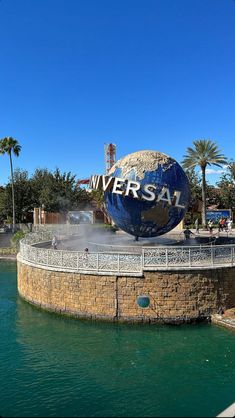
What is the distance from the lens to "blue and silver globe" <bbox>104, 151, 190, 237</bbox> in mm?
17422

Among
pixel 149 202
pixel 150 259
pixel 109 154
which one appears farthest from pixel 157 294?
pixel 109 154

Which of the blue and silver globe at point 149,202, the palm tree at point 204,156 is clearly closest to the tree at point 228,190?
the palm tree at point 204,156

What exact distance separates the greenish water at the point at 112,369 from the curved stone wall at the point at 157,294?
480mm

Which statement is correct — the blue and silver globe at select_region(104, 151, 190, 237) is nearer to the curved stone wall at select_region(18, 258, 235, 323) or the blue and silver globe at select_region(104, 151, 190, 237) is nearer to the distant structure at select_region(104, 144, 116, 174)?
the curved stone wall at select_region(18, 258, 235, 323)

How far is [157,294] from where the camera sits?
48.8 ft

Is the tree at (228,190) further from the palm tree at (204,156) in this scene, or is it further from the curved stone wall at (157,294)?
the curved stone wall at (157,294)

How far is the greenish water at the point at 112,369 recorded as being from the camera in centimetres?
930

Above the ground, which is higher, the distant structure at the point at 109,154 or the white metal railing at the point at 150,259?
the distant structure at the point at 109,154

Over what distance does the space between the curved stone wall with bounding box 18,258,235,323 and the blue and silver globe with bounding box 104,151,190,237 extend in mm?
3559

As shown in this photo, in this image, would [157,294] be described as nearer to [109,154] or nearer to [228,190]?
[228,190]

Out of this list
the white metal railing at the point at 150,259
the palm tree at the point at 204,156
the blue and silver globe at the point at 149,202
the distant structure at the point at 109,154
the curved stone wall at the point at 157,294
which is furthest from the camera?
the distant structure at the point at 109,154

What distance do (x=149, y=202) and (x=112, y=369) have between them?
805 centimetres

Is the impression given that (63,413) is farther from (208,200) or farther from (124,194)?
(208,200)

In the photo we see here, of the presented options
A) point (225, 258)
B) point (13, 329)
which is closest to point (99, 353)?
point (13, 329)
